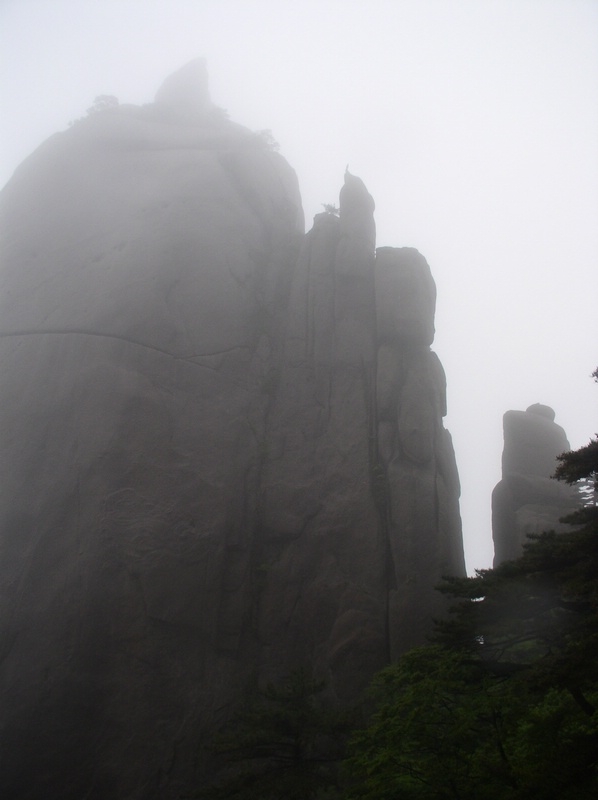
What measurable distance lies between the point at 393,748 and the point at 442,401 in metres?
14.3

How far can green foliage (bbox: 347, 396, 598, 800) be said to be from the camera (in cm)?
719

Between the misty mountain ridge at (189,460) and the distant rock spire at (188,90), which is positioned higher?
the distant rock spire at (188,90)

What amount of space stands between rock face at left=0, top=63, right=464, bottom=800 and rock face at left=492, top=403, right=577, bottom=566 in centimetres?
312

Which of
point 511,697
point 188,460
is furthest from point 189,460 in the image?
point 511,697

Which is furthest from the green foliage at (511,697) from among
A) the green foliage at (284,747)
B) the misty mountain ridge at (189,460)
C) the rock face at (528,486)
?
the rock face at (528,486)

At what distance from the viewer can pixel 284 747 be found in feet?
43.2

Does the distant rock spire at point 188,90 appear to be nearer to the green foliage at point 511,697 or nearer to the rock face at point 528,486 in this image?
the rock face at point 528,486

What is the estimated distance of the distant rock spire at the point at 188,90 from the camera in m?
33.9

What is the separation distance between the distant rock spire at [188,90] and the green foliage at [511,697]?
101 ft

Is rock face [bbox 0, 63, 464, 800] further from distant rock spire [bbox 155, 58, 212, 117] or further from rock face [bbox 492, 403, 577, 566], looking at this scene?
distant rock spire [bbox 155, 58, 212, 117]

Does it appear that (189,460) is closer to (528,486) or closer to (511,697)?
(511,697)

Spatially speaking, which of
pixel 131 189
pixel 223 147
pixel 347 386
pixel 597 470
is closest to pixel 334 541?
pixel 347 386

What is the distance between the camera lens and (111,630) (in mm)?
15773

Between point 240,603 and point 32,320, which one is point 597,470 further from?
point 32,320
